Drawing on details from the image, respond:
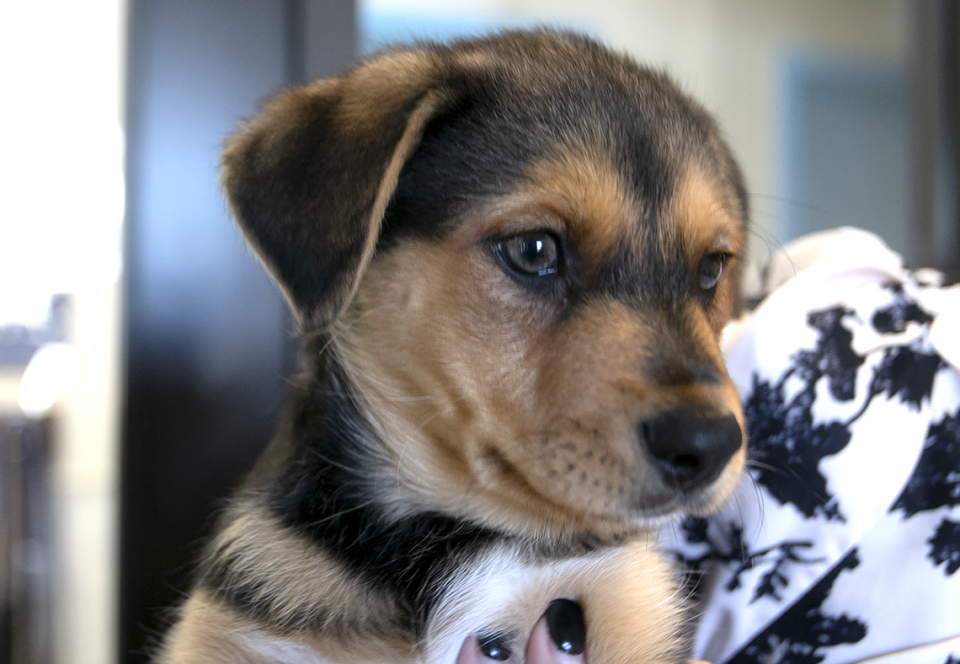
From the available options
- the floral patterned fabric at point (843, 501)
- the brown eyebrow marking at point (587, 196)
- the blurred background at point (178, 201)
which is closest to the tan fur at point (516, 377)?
the brown eyebrow marking at point (587, 196)

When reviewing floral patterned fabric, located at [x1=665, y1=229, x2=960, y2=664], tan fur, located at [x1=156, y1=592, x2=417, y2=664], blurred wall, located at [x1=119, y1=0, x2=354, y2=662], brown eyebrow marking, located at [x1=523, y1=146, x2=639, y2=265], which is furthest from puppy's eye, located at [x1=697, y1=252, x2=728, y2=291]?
blurred wall, located at [x1=119, y1=0, x2=354, y2=662]

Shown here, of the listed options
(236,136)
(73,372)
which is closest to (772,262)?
(236,136)

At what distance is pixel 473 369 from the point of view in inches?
53.9

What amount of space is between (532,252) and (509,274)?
0.19ft

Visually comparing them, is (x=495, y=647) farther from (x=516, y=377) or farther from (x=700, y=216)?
(x=700, y=216)

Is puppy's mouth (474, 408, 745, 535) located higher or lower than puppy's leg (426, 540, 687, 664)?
higher

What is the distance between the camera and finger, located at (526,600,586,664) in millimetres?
1300

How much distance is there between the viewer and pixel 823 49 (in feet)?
24.4

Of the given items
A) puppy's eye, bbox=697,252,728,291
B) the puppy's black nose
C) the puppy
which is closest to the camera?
the puppy's black nose

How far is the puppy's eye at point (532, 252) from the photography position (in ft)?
4.52

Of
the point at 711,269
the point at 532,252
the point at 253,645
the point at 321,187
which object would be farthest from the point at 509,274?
the point at 253,645

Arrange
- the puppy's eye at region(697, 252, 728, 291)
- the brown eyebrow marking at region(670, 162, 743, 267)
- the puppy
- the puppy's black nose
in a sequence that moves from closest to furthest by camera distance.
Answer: the puppy's black nose, the puppy, the brown eyebrow marking at region(670, 162, 743, 267), the puppy's eye at region(697, 252, 728, 291)

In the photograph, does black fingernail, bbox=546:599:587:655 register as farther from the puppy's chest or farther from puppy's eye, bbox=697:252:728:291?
puppy's eye, bbox=697:252:728:291

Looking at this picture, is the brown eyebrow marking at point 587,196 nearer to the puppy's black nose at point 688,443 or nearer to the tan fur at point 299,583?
the puppy's black nose at point 688,443
